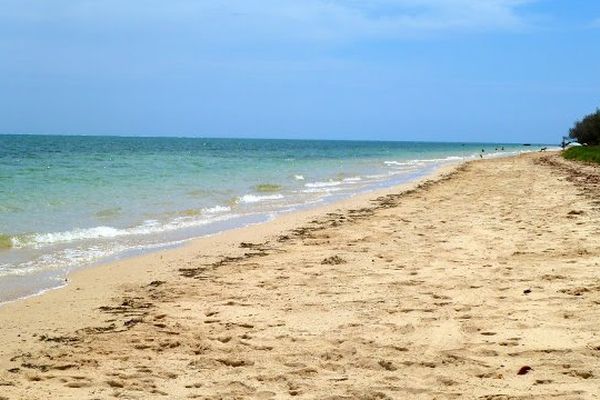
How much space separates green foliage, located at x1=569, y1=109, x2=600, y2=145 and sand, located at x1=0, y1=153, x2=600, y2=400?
1596 inches

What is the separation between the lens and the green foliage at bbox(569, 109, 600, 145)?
45.7 metres

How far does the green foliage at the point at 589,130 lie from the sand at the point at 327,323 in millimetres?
40534

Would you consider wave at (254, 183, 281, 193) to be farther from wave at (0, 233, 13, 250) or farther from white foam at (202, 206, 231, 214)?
wave at (0, 233, 13, 250)

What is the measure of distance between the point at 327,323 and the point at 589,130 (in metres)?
48.1

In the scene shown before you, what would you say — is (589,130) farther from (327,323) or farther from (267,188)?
(327,323)

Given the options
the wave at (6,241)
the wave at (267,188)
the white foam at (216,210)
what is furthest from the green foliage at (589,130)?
the wave at (6,241)

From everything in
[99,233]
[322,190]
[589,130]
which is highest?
[589,130]

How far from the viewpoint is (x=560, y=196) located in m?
15.0

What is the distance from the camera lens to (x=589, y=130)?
157ft

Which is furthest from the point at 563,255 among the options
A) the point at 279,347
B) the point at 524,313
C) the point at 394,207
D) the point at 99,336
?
the point at 394,207

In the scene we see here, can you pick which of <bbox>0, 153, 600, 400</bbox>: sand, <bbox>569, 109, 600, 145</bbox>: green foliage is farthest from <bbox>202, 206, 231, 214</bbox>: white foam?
<bbox>569, 109, 600, 145</bbox>: green foliage

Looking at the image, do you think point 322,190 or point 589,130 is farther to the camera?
point 589,130

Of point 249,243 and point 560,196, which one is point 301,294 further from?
point 560,196

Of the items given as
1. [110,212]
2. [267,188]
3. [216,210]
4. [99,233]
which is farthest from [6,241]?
[267,188]
